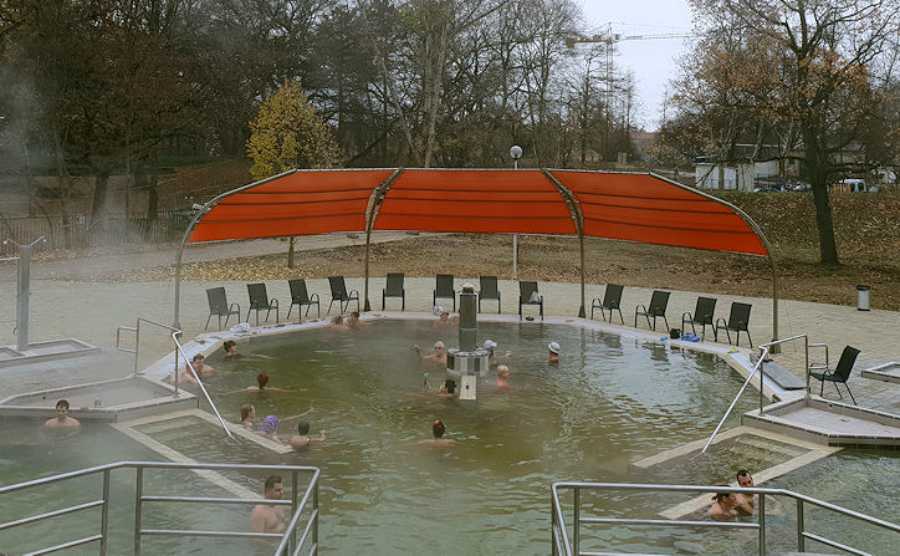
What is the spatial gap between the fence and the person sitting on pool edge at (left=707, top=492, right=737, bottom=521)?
31.8m

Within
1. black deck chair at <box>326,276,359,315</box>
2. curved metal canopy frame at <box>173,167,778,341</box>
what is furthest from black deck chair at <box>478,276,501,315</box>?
black deck chair at <box>326,276,359,315</box>

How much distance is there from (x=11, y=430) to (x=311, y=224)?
11.4 meters

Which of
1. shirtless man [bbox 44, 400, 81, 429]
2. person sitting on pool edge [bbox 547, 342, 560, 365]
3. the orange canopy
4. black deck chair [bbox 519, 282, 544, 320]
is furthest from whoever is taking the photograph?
black deck chair [bbox 519, 282, 544, 320]

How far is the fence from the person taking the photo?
3534 cm

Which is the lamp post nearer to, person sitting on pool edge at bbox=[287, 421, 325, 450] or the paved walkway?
the paved walkway

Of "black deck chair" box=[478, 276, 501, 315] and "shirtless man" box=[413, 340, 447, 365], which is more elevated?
"black deck chair" box=[478, 276, 501, 315]

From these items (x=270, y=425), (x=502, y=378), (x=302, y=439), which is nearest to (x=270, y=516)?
(x=302, y=439)

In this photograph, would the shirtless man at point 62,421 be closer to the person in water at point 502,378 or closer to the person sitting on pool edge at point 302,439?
the person sitting on pool edge at point 302,439

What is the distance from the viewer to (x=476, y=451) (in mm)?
11547

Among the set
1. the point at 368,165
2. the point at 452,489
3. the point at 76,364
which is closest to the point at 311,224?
the point at 76,364

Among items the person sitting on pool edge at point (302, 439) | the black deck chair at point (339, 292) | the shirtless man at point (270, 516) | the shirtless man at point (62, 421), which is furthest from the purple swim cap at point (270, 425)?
the black deck chair at point (339, 292)

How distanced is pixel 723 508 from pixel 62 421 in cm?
912

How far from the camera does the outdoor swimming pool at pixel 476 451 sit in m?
8.81

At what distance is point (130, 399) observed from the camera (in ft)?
44.4
